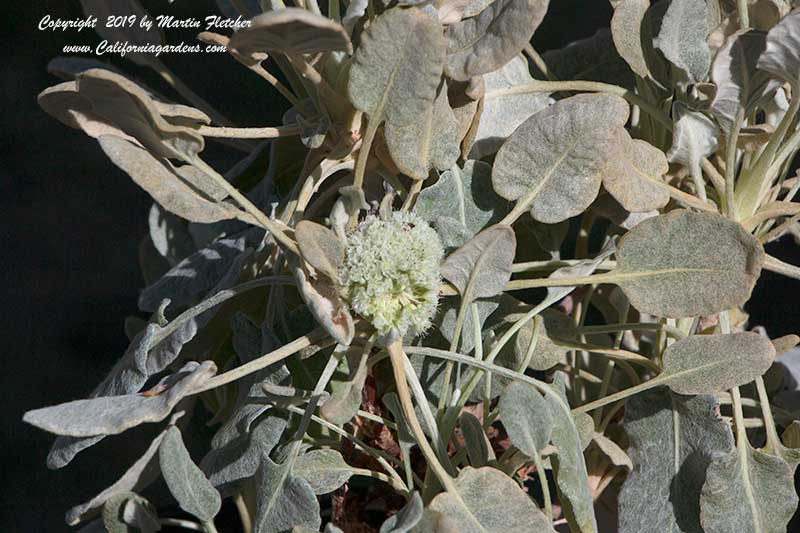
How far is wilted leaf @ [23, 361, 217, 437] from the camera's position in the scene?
35 cm

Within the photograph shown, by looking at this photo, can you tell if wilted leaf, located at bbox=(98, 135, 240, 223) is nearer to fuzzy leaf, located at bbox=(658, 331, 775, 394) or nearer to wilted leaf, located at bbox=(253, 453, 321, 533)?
wilted leaf, located at bbox=(253, 453, 321, 533)

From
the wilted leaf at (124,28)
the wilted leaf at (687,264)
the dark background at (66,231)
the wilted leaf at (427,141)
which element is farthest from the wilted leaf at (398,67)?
the dark background at (66,231)

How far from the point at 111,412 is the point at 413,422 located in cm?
13

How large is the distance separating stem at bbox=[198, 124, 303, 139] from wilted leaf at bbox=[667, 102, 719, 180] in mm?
189

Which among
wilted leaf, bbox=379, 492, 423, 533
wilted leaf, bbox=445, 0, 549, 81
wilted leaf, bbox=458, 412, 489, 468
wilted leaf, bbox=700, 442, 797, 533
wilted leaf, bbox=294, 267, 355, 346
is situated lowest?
wilted leaf, bbox=700, 442, 797, 533

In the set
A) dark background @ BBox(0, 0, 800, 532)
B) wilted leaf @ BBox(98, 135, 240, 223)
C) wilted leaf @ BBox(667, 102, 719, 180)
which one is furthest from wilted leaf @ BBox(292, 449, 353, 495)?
dark background @ BBox(0, 0, 800, 532)

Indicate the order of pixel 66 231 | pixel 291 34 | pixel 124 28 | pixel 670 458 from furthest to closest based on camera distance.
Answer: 1. pixel 66 231
2. pixel 124 28
3. pixel 670 458
4. pixel 291 34

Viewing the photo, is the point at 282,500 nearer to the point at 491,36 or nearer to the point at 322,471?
the point at 322,471

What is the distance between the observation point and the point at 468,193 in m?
0.46

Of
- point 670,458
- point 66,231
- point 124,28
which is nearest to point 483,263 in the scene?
point 670,458

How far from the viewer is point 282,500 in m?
0.40

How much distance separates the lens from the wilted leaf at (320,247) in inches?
14.6

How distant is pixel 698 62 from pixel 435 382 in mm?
211

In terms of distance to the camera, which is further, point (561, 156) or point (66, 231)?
point (66, 231)
